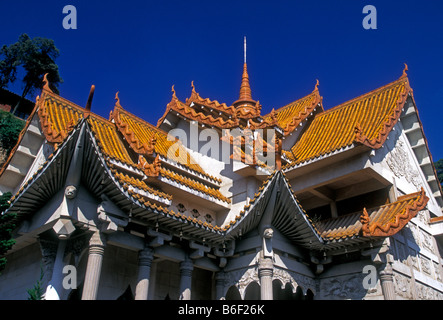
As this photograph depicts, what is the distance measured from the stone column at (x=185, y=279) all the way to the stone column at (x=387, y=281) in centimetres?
572

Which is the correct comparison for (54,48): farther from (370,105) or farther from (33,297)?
(33,297)

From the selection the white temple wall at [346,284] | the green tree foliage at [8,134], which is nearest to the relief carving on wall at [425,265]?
the white temple wall at [346,284]

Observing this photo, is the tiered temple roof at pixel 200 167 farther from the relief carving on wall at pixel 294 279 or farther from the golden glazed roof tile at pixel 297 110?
the relief carving on wall at pixel 294 279

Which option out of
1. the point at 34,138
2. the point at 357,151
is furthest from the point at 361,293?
the point at 34,138

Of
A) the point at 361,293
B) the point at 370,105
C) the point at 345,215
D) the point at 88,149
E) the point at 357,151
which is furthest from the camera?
the point at 370,105

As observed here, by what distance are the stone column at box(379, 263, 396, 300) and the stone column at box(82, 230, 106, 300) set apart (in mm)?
8163

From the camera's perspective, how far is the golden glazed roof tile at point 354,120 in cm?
1544

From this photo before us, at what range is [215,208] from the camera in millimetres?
14133

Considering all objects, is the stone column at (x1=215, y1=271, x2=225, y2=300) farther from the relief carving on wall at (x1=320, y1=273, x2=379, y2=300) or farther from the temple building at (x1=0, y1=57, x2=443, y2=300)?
the relief carving on wall at (x1=320, y1=273, x2=379, y2=300)

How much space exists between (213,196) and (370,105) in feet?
28.8

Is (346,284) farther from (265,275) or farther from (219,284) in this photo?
(219,284)

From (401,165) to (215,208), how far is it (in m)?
7.61
